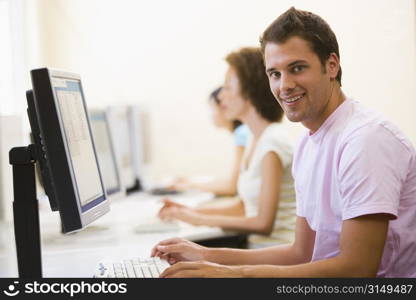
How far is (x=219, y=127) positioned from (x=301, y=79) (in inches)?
89.2

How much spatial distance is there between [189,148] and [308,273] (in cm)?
256

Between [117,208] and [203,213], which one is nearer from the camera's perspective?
[203,213]

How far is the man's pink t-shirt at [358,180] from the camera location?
1.07 metres

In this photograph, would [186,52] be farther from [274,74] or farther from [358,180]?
[358,180]

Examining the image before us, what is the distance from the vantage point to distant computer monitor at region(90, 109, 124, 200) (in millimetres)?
2041

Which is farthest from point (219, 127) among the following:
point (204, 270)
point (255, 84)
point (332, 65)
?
point (204, 270)

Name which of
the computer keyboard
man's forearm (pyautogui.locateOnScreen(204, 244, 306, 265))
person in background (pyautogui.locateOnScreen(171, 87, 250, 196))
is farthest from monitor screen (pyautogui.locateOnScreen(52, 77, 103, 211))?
person in background (pyautogui.locateOnScreen(171, 87, 250, 196))

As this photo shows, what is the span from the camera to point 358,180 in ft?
3.55

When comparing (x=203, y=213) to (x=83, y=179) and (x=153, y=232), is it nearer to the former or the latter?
(x=153, y=232)

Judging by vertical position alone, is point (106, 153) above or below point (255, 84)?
below

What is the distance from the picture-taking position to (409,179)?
1145 mm

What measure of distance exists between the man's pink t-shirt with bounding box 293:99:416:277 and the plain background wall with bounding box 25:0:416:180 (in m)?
0.15

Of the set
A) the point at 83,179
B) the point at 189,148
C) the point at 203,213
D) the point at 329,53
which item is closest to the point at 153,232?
the point at 203,213

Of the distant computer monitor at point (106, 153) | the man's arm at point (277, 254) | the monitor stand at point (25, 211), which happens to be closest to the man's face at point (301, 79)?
the man's arm at point (277, 254)
